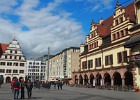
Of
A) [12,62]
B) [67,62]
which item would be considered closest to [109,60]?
[12,62]

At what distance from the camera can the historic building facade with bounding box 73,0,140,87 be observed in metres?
38.2

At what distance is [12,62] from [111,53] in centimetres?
4726

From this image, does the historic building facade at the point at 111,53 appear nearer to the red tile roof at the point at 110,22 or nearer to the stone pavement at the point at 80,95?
the red tile roof at the point at 110,22

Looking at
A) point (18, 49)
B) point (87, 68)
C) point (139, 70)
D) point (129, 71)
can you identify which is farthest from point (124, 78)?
point (18, 49)

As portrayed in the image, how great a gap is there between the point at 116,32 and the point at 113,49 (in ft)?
11.2

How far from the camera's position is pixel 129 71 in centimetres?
3566

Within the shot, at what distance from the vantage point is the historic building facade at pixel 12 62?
78438 mm

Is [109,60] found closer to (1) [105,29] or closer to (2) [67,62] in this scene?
(1) [105,29]

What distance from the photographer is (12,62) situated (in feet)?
260

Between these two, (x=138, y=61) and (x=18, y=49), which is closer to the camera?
(x=138, y=61)

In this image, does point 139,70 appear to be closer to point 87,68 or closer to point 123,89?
point 123,89

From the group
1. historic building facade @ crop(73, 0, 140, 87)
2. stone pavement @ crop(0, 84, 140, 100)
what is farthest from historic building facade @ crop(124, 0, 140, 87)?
stone pavement @ crop(0, 84, 140, 100)

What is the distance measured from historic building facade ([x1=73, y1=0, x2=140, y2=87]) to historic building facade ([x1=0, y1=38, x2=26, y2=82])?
99.2 ft

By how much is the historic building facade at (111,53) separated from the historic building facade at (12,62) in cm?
3022
